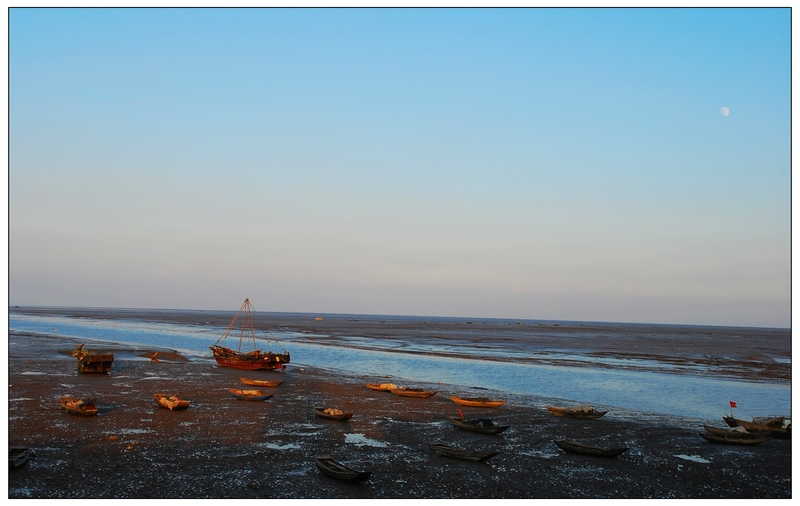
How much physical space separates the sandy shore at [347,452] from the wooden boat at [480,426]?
1.45ft

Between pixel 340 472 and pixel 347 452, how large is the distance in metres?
3.89

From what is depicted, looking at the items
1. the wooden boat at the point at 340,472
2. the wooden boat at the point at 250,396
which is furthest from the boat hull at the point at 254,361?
the wooden boat at the point at 340,472

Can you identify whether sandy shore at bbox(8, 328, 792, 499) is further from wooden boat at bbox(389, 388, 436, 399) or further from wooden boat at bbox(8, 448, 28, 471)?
wooden boat at bbox(389, 388, 436, 399)

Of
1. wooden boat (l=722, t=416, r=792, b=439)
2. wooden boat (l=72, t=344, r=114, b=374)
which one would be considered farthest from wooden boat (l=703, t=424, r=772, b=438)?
wooden boat (l=72, t=344, r=114, b=374)

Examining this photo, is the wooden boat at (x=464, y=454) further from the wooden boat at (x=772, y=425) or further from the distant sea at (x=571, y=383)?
the distant sea at (x=571, y=383)

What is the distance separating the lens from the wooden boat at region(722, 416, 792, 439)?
84.1ft

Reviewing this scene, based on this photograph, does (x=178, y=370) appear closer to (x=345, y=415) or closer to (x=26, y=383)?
(x=26, y=383)

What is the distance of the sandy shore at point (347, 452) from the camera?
17672mm

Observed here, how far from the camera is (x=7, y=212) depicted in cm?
1274

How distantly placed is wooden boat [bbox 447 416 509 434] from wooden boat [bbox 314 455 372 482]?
8.45 m

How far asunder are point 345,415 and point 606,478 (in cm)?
1190

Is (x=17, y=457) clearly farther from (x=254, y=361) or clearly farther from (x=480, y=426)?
(x=254, y=361)

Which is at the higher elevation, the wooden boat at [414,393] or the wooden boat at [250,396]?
the wooden boat at [414,393]

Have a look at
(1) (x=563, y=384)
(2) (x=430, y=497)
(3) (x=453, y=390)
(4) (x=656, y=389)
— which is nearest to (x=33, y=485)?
(2) (x=430, y=497)
